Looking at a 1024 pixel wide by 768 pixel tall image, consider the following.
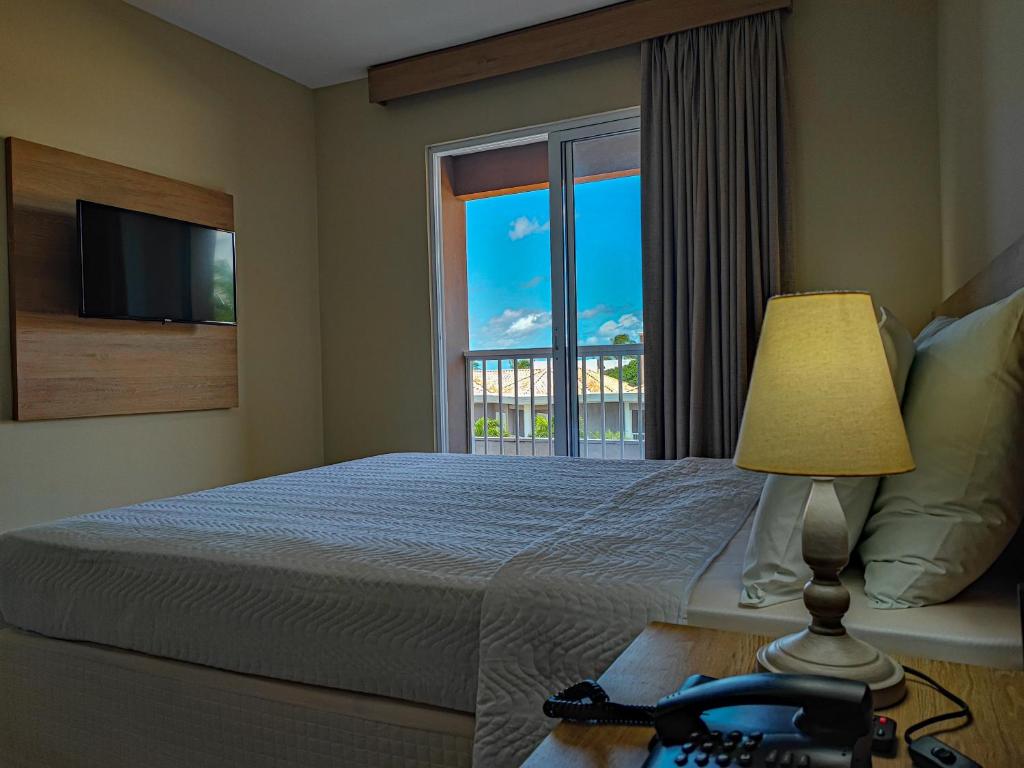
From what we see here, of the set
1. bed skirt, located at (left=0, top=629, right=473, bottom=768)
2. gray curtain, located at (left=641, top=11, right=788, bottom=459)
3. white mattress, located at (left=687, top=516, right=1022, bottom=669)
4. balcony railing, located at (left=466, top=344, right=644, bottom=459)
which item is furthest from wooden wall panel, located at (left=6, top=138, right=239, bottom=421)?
white mattress, located at (left=687, top=516, right=1022, bottom=669)

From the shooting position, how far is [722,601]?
1114 millimetres

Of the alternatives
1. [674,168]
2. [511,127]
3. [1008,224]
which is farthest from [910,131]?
[511,127]

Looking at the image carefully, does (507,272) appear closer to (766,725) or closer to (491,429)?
(491,429)

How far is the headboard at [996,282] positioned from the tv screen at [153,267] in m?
3.20

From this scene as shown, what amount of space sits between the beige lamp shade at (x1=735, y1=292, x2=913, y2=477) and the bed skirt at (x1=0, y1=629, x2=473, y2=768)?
74cm

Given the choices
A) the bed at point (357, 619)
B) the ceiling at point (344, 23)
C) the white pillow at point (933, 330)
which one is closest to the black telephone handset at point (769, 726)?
the bed at point (357, 619)

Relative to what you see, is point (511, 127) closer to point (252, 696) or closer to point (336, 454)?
point (336, 454)

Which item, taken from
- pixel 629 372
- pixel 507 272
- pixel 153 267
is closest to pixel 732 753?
pixel 153 267

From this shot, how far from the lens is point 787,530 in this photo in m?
1.14

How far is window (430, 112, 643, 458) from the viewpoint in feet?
13.4

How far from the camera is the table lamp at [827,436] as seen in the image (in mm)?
803

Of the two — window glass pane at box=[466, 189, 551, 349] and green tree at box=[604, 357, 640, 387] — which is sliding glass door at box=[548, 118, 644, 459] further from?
window glass pane at box=[466, 189, 551, 349]

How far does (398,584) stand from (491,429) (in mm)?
4173

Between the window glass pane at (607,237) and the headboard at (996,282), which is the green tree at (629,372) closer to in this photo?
the window glass pane at (607,237)
